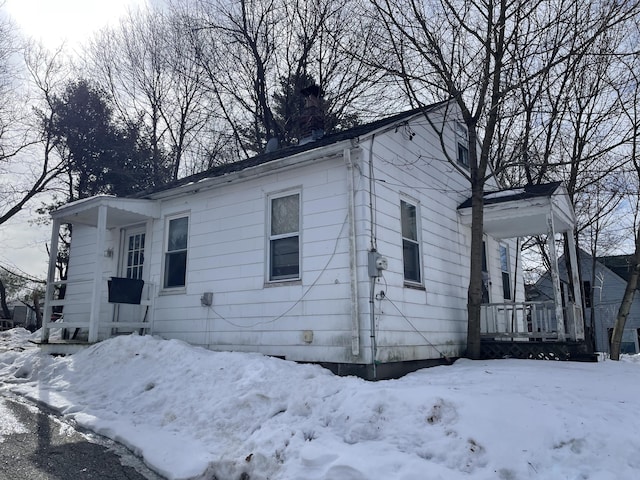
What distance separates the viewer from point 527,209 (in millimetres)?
9555

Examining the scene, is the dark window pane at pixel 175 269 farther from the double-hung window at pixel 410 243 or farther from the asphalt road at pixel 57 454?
the double-hung window at pixel 410 243

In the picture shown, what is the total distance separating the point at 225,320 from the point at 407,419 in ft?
15.1

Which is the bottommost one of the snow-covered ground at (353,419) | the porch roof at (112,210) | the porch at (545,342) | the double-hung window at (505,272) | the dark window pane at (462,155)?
the snow-covered ground at (353,419)

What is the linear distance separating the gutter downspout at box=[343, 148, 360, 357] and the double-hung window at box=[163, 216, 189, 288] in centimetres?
392

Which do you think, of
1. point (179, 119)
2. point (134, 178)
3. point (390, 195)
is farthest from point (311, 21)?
point (390, 195)

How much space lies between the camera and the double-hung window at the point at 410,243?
8381mm

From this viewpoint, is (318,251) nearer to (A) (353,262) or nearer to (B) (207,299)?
(A) (353,262)

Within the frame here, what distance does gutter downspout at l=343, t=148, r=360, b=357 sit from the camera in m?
6.75

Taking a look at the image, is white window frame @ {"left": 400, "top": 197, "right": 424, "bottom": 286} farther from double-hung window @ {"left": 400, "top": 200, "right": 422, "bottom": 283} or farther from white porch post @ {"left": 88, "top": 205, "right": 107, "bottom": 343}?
white porch post @ {"left": 88, "top": 205, "right": 107, "bottom": 343}

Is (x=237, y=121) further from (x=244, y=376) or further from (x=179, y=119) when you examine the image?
(x=244, y=376)

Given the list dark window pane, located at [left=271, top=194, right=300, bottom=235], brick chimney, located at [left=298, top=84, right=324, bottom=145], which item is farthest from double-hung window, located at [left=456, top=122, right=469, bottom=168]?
dark window pane, located at [left=271, top=194, right=300, bottom=235]

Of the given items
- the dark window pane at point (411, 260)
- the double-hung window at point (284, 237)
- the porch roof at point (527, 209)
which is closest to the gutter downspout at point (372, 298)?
the dark window pane at point (411, 260)

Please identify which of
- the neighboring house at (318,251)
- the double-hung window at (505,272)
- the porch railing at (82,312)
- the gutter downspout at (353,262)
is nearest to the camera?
the gutter downspout at (353,262)

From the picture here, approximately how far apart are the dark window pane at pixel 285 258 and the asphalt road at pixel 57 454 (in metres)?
3.64
